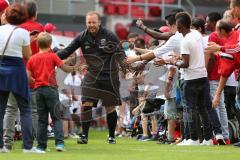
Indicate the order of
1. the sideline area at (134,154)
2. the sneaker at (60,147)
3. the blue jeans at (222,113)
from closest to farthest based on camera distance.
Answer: the sideline area at (134,154), the sneaker at (60,147), the blue jeans at (222,113)

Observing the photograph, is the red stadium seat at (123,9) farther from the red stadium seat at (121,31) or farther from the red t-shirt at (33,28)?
the red t-shirt at (33,28)

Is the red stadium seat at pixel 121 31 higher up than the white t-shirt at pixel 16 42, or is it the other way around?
the red stadium seat at pixel 121 31

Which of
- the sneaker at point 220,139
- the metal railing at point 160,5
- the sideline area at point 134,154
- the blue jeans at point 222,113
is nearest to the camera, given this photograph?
the sideline area at point 134,154

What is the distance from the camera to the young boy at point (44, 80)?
1154 cm

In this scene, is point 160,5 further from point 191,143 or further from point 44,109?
point 44,109

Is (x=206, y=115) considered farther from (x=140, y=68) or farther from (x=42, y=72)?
(x=42, y=72)

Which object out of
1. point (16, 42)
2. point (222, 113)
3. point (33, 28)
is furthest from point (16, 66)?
point (222, 113)

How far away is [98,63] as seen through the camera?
1395 cm

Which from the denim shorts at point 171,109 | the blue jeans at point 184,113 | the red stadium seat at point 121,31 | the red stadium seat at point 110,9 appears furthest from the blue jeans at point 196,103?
the red stadium seat at point 110,9

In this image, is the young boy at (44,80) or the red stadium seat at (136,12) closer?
the young boy at (44,80)

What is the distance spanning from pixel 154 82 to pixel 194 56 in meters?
0.98

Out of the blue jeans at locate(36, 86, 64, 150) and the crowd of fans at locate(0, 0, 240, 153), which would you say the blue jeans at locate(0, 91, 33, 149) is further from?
the blue jeans at locate(36, 86, 64, 150)

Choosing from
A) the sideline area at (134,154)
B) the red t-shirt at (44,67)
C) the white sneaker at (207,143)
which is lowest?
the sideline area at (134,154)

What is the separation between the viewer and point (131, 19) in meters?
34.6
